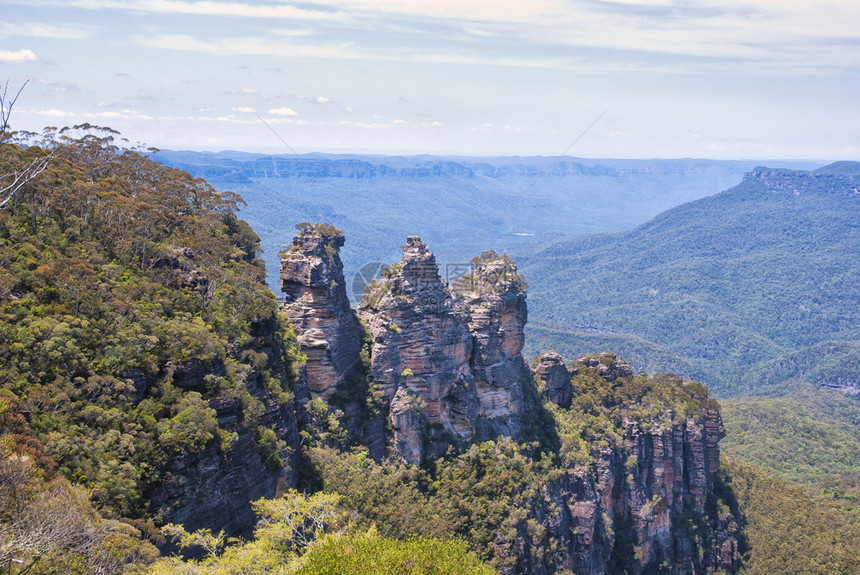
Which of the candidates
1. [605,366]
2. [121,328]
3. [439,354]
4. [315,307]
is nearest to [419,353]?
[439,354]

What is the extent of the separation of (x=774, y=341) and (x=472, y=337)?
592 ft

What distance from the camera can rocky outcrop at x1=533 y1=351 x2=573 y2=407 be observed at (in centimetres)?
5381

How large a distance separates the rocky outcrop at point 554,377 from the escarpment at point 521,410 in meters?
0.11

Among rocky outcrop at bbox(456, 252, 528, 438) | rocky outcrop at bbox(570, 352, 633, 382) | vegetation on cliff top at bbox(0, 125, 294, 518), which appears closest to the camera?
vegetation on cliff top at bbox(0, 125, 294, 518)

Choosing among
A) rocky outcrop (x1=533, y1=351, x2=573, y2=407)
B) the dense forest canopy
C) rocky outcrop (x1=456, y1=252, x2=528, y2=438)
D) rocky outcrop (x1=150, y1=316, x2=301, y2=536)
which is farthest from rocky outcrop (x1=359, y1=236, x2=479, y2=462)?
rocky outcrop (x1=533, y1=351, x2=573, y2=407)

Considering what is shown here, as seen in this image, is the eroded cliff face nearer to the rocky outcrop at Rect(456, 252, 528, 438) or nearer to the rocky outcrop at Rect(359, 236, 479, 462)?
the rocky outcrop at Rect(456, 252, 528, 438)

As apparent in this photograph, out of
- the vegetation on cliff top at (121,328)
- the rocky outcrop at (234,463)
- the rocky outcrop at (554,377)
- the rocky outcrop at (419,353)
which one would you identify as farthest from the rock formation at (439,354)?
the rocky outcrop at (234,463)

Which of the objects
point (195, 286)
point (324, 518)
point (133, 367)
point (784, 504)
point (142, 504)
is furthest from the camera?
point (784, 504)

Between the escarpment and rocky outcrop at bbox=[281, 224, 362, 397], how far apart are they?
77 millimetres

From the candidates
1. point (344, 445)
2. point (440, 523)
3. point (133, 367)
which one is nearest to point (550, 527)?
point (440, 523)

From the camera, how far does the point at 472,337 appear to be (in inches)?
1788

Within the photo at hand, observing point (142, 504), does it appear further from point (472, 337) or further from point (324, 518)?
point (472, 337)

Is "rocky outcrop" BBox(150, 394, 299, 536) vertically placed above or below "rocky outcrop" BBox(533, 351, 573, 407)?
above

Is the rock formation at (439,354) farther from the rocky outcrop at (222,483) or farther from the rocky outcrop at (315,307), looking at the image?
the rocky outcrop at (222,483)
